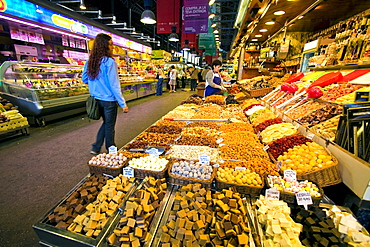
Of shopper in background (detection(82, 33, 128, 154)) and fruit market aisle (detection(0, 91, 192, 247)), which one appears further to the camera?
shopper in background (detection(82, 33, 128, 154))

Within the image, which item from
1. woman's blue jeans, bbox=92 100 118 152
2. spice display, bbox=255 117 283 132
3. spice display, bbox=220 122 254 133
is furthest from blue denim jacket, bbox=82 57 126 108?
spice display, bbox=255 117 283 132

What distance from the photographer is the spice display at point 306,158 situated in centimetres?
192

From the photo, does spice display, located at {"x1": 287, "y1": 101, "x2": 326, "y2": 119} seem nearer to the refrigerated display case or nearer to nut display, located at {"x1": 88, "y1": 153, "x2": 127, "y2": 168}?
nut display, located at {"x1": 88, "y1": 153, "x2": 127, "y2": 168}

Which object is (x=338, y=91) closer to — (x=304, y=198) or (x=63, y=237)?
(x=304, y=198)

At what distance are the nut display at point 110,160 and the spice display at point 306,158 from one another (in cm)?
186

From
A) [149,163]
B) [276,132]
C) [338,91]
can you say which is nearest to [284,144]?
[276,132]

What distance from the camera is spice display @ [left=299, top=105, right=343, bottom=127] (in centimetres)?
262

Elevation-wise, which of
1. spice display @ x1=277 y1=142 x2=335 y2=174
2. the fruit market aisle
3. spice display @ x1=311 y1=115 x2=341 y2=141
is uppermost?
spice display @ x1=311 y1=115 x2=341 y2=141

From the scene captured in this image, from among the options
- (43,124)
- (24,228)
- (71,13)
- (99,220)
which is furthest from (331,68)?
(71,13)

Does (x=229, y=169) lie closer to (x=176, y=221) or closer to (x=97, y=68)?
(x=176, y=221)

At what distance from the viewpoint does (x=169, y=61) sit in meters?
19.8

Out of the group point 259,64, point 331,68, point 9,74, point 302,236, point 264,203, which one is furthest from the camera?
point 259,64

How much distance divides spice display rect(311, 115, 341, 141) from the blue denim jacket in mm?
3061

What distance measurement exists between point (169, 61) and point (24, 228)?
19.4 meters
